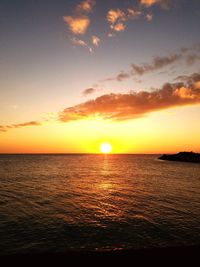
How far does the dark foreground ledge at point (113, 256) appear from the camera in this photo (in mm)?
6562

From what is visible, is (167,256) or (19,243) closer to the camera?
(167,256)

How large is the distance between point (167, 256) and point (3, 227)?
1511cm

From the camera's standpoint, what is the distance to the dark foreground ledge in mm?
6562

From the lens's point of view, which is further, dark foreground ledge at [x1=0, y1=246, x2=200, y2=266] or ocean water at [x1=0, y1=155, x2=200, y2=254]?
ocean water at [x1=0, y1=155, x2=200, y2=254]

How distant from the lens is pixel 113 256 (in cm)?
680

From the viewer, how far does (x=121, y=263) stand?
6.66 meters

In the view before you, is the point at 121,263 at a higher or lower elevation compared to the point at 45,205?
higher

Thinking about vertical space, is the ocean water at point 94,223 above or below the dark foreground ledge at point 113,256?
below

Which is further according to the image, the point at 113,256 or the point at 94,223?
the point at 94,223

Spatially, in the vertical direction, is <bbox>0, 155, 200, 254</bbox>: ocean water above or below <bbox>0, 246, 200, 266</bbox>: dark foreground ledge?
below

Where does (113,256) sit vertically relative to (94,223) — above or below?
above

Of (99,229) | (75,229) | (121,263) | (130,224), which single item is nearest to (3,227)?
(75,229)

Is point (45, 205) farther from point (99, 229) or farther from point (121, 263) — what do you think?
point (121, 263)

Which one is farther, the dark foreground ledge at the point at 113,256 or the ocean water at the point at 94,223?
the ocean water at the point at 94,223
